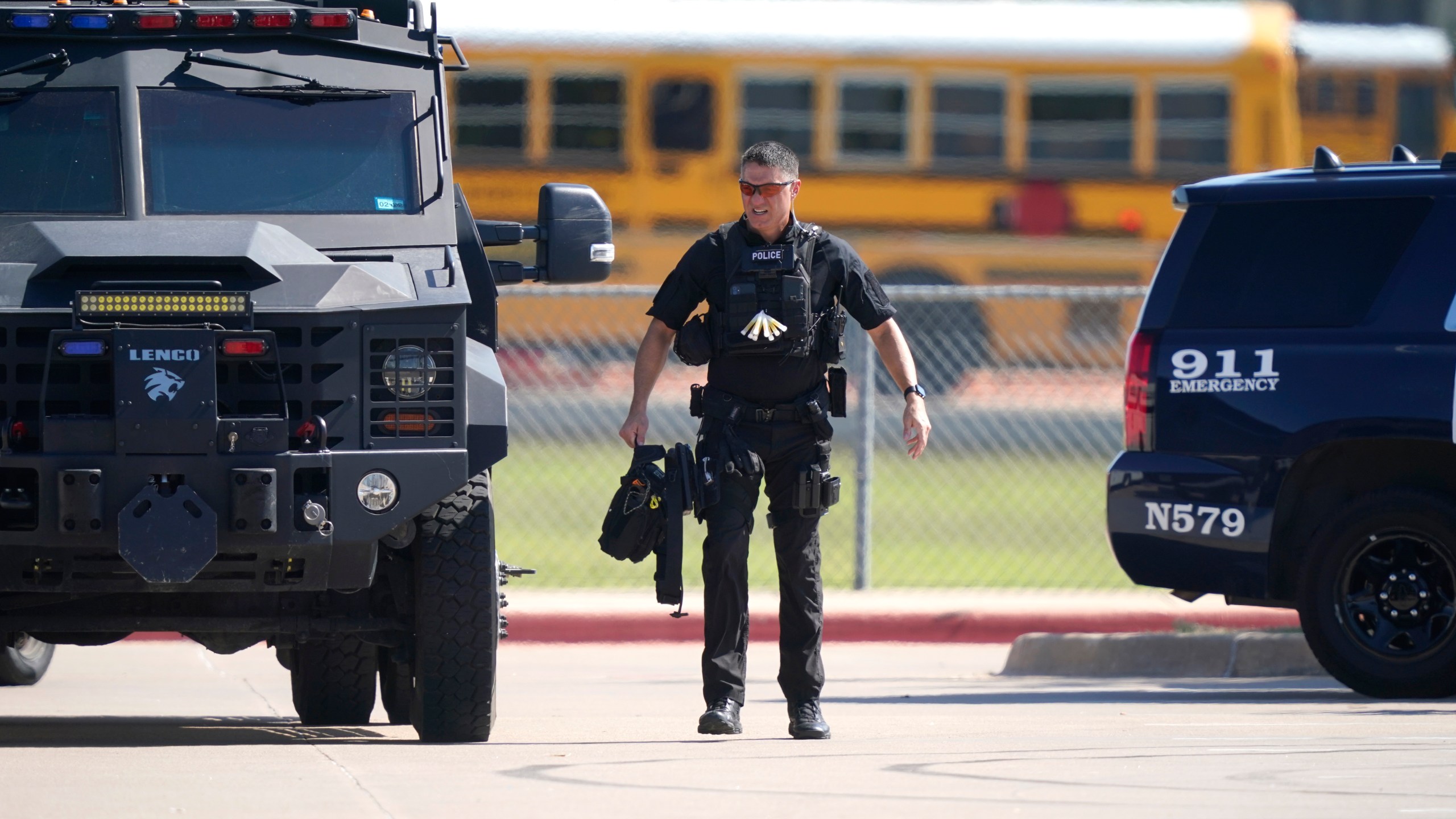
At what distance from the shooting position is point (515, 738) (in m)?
7.52

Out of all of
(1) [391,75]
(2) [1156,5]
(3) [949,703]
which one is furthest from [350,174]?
(2) [1156,5]

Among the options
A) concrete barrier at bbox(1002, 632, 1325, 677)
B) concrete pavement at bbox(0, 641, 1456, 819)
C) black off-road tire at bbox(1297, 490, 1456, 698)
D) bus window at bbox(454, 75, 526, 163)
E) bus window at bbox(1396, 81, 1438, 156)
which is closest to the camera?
concrete pavement at bbox(0, 641, 1456, 819)

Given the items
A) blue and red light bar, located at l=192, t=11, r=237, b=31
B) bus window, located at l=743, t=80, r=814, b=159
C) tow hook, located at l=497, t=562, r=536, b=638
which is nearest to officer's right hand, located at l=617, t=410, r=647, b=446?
tow hook, located at l=497, t=562, r=536, b=638

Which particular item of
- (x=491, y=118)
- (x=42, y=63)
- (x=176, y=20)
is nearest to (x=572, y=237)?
(x=176, y=20)

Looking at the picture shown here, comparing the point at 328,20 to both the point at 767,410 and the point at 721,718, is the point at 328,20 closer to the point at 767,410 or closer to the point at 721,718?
the point at 767,410

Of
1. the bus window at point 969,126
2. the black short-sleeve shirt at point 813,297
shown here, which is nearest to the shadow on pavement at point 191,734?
the black short-sleeve shirt at point 813,297

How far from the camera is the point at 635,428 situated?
24.2 feet

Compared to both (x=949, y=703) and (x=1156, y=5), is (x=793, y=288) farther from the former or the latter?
(x=1156, y=5)

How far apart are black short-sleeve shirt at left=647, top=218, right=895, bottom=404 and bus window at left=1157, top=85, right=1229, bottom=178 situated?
663 inches

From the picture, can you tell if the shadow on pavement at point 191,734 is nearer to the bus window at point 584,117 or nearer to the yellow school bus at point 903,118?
the yellow school bus at point 903,118

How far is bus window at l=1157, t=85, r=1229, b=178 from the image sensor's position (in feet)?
77.4

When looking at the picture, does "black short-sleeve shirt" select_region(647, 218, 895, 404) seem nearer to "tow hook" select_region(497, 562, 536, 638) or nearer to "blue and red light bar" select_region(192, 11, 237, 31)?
"tow hook" select_region(497, 562, 536, 638)

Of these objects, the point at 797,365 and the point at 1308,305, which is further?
the point at 1308,305

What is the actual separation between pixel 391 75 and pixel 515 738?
7.62 feet
